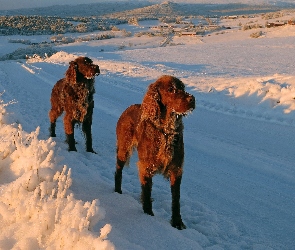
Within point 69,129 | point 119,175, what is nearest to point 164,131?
point 119,175

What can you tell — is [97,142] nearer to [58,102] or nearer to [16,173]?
[58,102]

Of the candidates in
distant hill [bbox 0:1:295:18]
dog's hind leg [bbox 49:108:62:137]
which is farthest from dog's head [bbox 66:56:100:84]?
distant hill [bbox 0:1:295:18]

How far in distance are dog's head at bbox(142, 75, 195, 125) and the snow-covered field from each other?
3.85 ft

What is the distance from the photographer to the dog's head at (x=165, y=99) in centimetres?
429

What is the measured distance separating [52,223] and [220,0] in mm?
149535

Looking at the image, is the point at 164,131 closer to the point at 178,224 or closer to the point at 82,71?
the point at 178,224

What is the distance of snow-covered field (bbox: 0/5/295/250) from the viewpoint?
3608mm

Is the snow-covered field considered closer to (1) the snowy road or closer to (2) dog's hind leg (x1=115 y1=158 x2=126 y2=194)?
(1) the snowy road

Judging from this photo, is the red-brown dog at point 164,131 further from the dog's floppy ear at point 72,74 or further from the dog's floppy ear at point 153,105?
the dog's floppy ear at point 72,74

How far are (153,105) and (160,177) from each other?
8.15 feet

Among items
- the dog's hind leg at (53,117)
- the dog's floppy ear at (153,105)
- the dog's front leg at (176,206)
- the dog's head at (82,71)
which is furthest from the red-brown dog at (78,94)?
the dog's front leg at (176,206)

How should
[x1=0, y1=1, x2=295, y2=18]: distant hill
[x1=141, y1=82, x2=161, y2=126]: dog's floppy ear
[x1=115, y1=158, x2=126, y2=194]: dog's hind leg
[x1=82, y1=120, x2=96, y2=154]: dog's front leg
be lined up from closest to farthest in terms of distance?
[x1=141, y1=82, x2=161, y2=126]: dog's floppy ear → [x1=115, y1=158, x2=126, y2=194]: dog's hind leg → [x1=82, y1=120, x2=96, y2=154]: dog's front leg → [x1=0, y1=1, x2=295, y2=18]: distant hill

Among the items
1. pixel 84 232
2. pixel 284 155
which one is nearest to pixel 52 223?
pixel 84 232

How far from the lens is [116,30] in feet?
163
